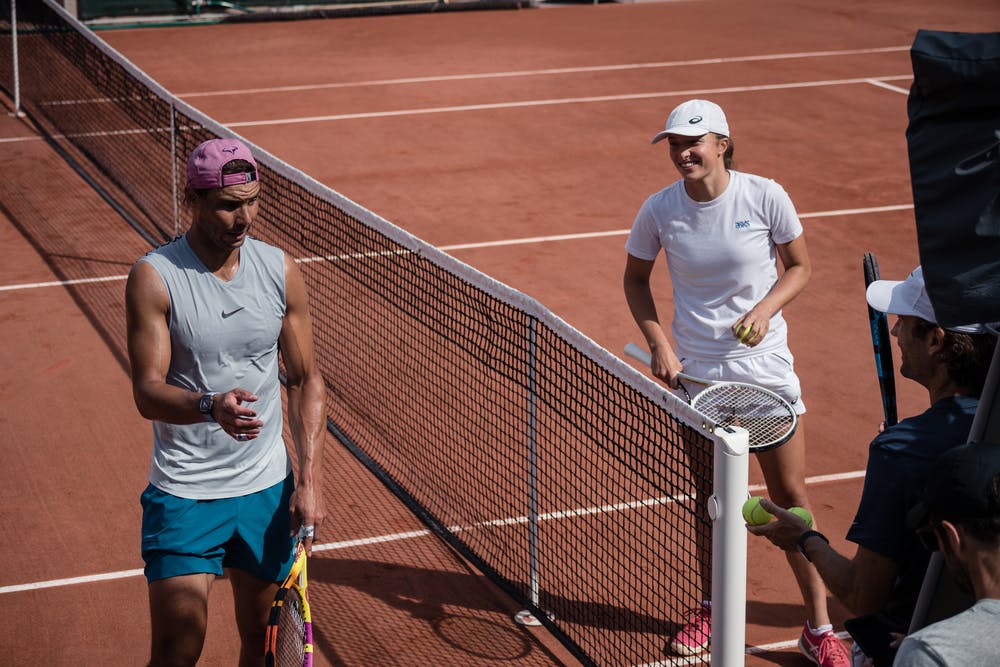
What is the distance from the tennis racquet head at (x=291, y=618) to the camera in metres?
3.99

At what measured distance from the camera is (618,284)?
33.3ft

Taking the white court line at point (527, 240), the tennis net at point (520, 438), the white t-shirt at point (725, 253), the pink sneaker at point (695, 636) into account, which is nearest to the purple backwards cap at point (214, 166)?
the tennis net at point (520, 438)

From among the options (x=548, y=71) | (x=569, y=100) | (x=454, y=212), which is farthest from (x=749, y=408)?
(x=548, y=71)

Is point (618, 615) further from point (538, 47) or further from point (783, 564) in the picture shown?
point (538, 47)

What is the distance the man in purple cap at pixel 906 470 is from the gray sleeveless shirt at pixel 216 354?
1999mm

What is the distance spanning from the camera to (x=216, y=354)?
165 inches

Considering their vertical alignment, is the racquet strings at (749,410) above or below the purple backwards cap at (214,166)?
below

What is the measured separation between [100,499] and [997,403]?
5241mm

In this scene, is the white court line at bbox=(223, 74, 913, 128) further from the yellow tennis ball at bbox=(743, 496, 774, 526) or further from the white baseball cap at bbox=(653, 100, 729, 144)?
the yellow tennis ball at bbox=(743, 496, 774, 526)

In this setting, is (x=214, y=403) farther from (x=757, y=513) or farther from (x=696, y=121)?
(x=696, y=121)

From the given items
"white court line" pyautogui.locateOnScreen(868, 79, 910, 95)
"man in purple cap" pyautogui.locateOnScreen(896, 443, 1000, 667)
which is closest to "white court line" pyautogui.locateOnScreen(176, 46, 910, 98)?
"white court line" pyautogui.locateOnScreen(868, 79, 910, 95)

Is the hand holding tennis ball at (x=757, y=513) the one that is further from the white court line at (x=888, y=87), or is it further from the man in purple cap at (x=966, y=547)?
the white court line at (x=888, y=87)

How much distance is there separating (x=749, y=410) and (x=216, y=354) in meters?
2.18

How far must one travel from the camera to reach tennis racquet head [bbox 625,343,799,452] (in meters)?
4.69
